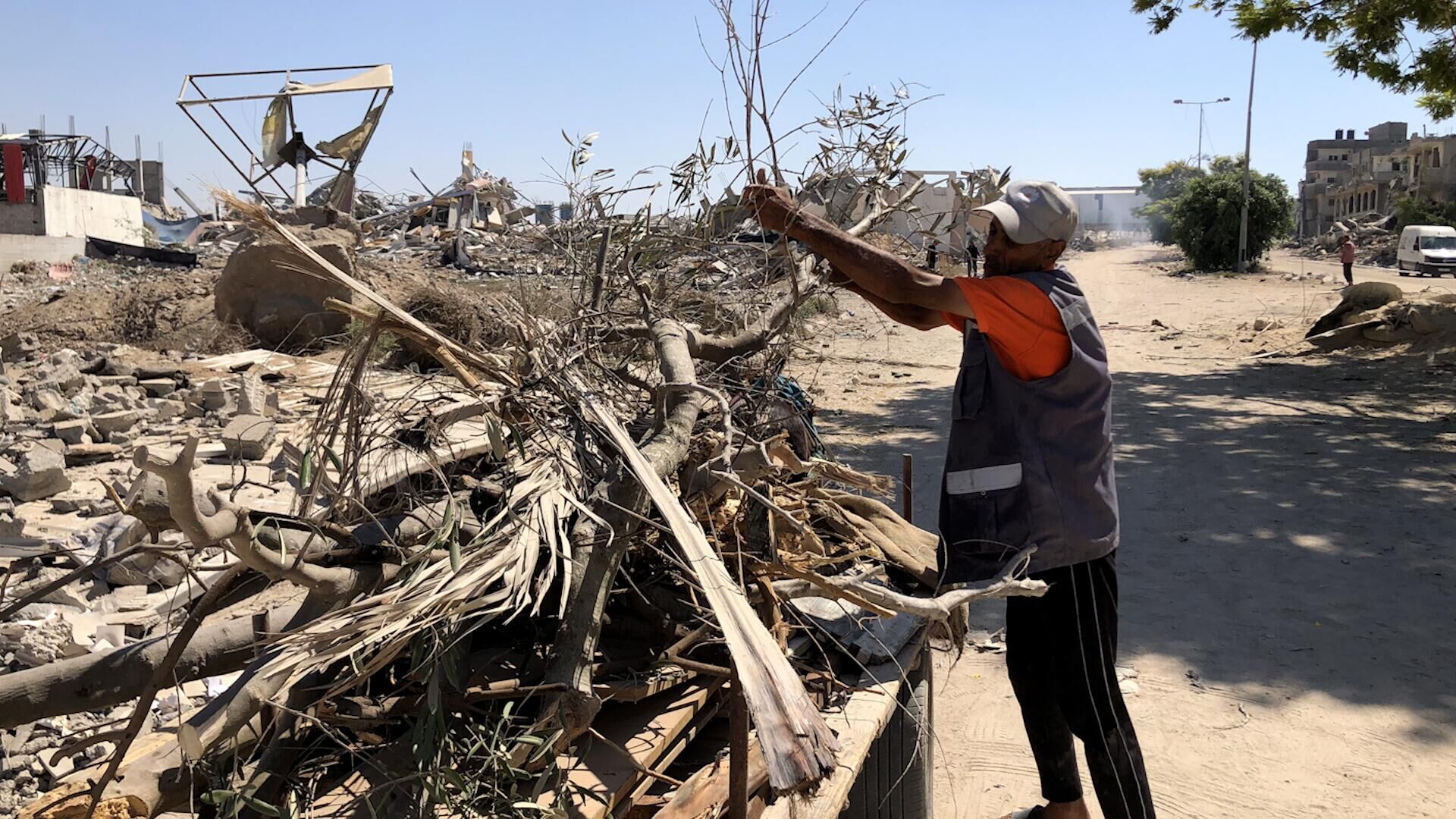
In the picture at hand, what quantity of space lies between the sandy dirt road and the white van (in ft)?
67.3

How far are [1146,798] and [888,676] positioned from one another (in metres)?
0.78

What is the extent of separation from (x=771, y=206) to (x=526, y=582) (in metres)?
1.42

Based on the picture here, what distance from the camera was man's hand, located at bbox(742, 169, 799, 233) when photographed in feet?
9.26

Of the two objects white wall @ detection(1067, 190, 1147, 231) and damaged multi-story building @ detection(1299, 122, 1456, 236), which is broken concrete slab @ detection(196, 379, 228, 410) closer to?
damaged multi-story building @ detection(1299, 122, 1456, 236)

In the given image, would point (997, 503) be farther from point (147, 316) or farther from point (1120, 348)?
point (1120, 348)

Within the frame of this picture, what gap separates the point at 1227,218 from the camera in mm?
35125

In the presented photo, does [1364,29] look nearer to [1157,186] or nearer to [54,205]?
[54,205]

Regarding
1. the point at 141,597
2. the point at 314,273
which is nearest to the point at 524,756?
the point at 314,273

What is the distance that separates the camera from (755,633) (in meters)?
1.56

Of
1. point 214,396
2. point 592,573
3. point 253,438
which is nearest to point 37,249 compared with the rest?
point 214,396

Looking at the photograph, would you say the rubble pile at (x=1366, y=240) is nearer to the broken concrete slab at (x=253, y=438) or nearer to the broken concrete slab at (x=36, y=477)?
the broken concrete slab at (x=253, y=438)

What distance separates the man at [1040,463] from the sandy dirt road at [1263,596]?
1.37 feet

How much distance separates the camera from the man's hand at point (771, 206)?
2.82 m

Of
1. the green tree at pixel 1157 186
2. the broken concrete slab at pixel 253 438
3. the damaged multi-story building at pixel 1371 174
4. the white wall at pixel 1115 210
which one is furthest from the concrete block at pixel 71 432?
the white wall at pixel 1115 210
